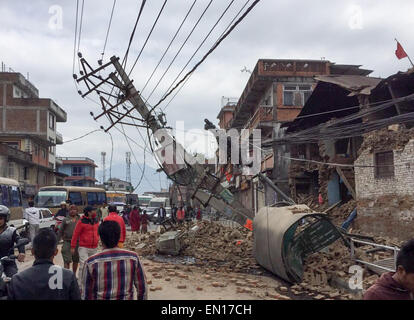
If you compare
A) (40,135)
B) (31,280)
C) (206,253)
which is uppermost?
(40,135)

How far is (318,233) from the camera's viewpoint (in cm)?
1024

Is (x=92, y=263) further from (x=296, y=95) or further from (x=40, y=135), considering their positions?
(x=40, y=135)

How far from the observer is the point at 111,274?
12.2 ft

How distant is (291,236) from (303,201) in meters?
12.8

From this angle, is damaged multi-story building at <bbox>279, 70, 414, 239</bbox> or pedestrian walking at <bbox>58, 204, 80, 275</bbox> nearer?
pedestrian walking at <bbox>58, 204, 80, 275</bbox>

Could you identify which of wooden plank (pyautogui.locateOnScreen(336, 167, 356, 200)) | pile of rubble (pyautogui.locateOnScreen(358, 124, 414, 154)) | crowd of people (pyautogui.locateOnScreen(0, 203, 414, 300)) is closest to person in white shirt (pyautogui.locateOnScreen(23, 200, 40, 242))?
crowd of people (pyautogui.locateOnScreen(0, 203, 414, 300))

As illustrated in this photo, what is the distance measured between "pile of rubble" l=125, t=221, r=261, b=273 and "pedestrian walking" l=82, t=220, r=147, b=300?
870 centimetres

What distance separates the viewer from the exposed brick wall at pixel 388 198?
13.4 metres

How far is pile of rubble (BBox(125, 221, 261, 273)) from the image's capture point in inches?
515

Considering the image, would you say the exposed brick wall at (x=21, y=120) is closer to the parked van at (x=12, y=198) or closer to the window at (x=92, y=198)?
the window at (x=92, y=198)

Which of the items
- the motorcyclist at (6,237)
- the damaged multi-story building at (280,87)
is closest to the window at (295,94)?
the damaged multi-story building at (280,87)

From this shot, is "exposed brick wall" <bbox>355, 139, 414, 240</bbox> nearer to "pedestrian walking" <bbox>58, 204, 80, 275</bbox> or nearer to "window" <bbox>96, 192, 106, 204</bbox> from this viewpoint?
"pedestrian walking" <bbox>58, 204, 80, 275</bbox>

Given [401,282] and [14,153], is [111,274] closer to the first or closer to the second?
[401,282]
